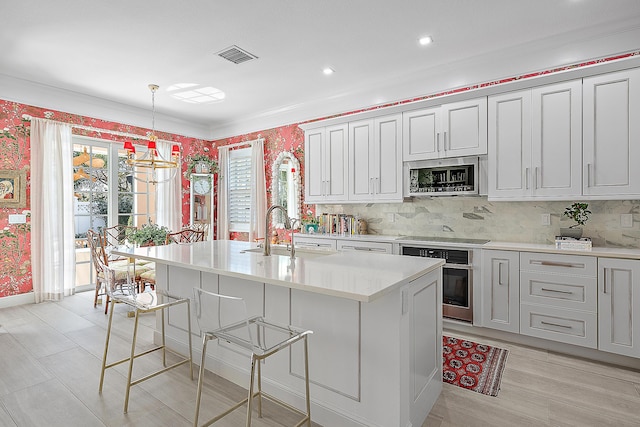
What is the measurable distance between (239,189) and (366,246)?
323 cm

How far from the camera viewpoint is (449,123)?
3670mm

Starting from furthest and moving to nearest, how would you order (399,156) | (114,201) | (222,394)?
(114,201)
(399,156)
(222,394)

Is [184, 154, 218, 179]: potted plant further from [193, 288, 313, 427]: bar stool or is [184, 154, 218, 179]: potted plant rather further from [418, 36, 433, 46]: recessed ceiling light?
[193, 288, 313, 427]: bar stool

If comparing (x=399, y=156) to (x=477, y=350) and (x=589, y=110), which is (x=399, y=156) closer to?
(x=589, y=110)

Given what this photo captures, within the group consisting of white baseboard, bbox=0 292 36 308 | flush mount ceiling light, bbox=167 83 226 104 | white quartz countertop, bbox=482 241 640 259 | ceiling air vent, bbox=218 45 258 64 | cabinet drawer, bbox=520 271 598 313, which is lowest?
white baseboard, bbox=0 292 36 308

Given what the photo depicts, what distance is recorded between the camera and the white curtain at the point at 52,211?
4.44 meters

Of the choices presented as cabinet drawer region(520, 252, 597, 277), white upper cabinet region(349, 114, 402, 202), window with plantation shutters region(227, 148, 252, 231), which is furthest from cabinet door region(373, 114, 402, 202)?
window with plantation shutters region(227, 148, 252, 231)

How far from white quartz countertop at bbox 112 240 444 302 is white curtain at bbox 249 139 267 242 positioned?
9.56 feet

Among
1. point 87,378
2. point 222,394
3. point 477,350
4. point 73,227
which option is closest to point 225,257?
point 222,394

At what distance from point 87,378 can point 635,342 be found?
420 centimetres

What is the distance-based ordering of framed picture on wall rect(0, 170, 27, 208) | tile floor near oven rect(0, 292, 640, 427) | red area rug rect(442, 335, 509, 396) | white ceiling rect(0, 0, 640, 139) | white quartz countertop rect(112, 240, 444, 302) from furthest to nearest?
framed picture on wall rect(0, 170, 27, 208), white ceiling rect(0, 0, 640, 139), red area rug rect(442, 335, 509, 396), tile floor near oven rect(0, 292, 640, 427), white quartz countertop rect(112, 240, 444, 302)

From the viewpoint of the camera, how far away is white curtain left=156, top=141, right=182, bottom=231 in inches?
230

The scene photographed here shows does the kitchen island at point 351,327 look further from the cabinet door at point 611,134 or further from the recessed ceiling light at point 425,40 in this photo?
the recessed ceiling light at point 425,40

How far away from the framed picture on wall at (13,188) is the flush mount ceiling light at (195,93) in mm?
2173
